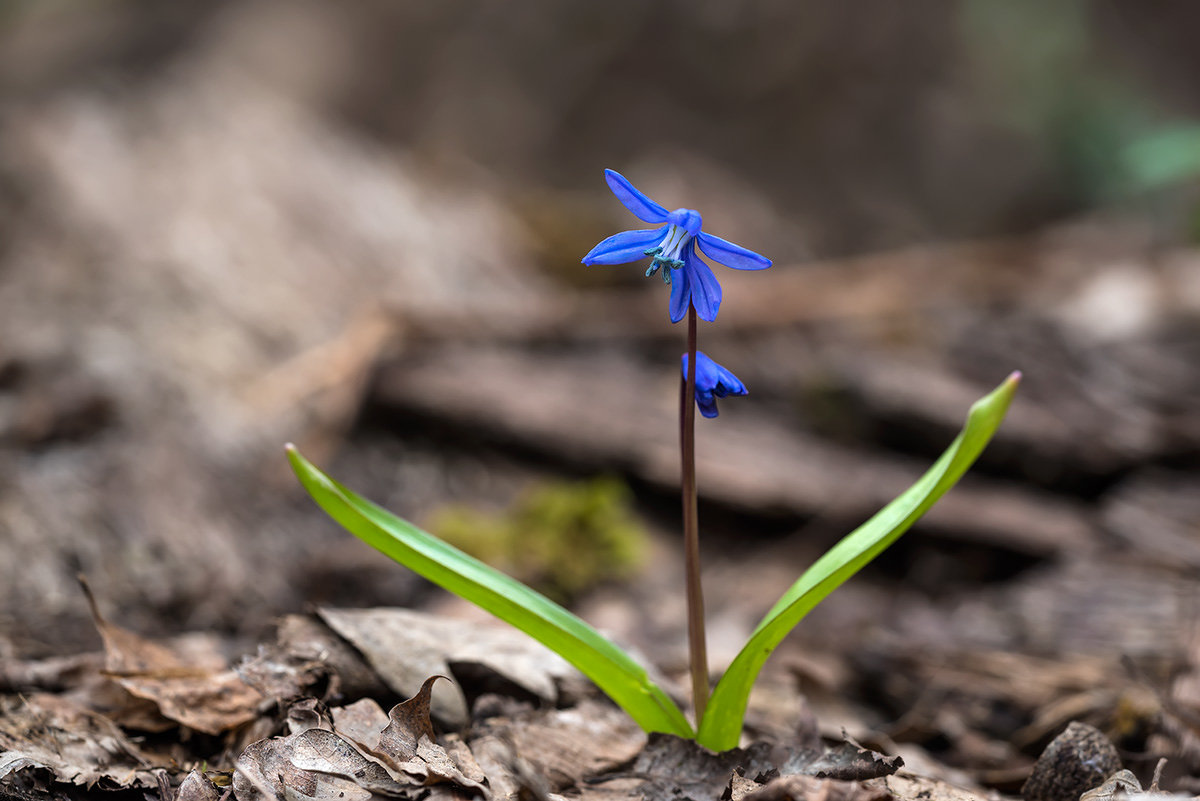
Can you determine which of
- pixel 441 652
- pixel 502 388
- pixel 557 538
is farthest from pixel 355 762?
pixel 502 388

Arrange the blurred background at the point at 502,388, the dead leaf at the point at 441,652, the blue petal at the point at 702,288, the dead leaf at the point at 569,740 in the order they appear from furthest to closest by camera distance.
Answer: the blurred background at the point at 502,388, the dead leaf at the point at 441,652, the dead leaf at the point at 569,740, the blue petal at the point at 702,288

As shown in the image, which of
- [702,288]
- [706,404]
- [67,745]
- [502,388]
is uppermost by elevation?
[502,388]

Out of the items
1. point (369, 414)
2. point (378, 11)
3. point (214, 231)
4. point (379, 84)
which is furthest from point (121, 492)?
point (378, 11)

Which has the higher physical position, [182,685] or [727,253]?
[727,253]

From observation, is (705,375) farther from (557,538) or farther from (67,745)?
(557,538)

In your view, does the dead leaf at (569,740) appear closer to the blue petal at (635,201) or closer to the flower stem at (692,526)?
the flower stem at (692,526)

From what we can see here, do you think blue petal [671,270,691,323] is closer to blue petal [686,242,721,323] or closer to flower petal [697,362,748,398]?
blue petal [686,242,721,323]

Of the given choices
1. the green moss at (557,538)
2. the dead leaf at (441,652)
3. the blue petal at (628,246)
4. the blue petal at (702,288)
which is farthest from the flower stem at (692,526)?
the green moss at (557,538)

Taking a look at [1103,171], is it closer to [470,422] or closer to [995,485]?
[995,485]
